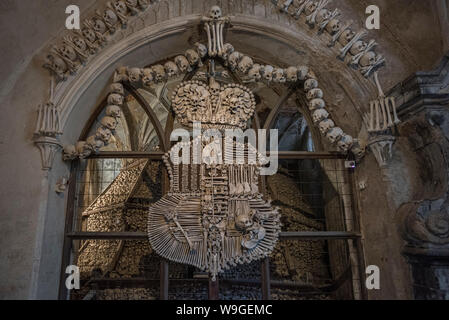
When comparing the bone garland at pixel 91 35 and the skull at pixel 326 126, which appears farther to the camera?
the skull at pixel 326 126

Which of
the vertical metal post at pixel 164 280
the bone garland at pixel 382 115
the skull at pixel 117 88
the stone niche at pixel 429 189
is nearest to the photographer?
the stone niche at pixel 429 189

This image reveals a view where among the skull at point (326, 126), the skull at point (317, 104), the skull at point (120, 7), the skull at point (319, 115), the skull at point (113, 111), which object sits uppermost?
the skull at point (120, 7)

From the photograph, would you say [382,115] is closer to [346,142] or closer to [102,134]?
[346,142]

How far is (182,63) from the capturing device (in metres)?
2.87

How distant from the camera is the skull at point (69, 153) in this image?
8.89 feet

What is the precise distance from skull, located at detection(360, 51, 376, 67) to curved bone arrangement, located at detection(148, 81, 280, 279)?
1.02m

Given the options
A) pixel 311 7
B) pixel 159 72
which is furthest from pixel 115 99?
pixel 311 7

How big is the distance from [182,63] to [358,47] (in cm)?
149

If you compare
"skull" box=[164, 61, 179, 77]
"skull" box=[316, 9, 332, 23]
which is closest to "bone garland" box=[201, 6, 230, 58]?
"skull" box=[164, 61, 179, 77]

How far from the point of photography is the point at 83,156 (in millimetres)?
2764

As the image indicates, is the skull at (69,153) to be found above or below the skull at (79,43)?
below

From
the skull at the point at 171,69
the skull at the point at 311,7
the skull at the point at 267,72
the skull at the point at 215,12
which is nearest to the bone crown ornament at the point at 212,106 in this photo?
the skull at the point at 171,69

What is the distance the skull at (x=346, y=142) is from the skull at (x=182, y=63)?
1474 millimetres

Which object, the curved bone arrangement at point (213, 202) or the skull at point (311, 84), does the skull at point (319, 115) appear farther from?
the curved bone arrangement at point (213, 202)
